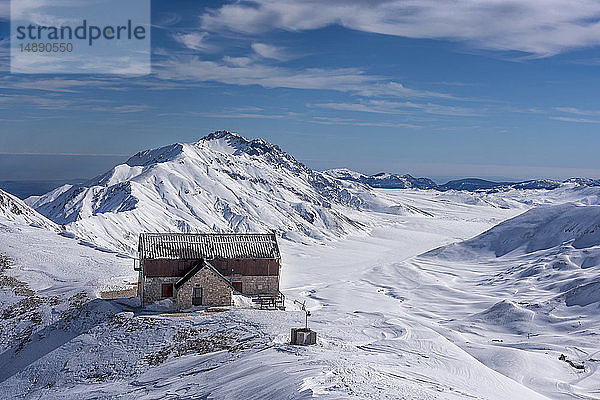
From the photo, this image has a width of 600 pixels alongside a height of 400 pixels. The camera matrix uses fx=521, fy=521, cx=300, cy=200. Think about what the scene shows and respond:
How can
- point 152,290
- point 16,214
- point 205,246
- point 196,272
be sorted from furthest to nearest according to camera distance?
point 16,214 → point 205,246 → point 152,290 → point 196,272

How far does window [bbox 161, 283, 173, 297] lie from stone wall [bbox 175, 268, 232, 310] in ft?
5.92

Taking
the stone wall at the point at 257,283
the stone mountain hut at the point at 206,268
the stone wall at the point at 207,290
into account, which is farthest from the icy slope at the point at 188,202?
the stone wall at the point at 207,290

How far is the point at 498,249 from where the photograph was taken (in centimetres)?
10550

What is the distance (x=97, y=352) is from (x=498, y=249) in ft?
295

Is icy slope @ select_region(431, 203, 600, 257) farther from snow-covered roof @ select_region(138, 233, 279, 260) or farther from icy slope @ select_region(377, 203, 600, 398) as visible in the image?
snow-covered roof @ select_region(138, 233, 279, 260)

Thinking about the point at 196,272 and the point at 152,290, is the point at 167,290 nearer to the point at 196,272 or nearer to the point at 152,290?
the point at 152,290

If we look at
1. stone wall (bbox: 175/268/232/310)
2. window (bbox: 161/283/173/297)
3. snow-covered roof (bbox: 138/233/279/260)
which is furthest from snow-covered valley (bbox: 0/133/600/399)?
snow-covered roof (bbox: 138/233/279/260)

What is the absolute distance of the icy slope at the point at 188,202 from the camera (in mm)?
114500

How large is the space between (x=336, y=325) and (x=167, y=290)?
13.8m

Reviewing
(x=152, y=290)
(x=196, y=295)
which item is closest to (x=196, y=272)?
(x=196, y=295)

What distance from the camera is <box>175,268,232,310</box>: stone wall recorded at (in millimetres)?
40281

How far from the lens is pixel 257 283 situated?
1748 inches

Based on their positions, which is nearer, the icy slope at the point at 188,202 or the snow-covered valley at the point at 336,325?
the snow-covered valley at the point at 336,325

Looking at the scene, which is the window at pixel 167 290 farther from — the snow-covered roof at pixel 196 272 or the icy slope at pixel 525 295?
the icy slope at pixel 525 295
